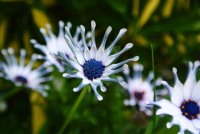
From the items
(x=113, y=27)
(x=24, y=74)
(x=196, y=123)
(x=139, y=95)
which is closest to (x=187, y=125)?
(x=196, y=123)

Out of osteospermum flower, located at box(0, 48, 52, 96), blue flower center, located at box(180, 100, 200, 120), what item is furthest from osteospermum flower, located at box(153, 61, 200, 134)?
osteospermum flower, located at box(0, 48, 52, 96)

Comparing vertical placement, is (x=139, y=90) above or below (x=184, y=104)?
above

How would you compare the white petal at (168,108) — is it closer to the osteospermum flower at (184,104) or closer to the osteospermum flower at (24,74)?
the osteospermum flower at (184,104)

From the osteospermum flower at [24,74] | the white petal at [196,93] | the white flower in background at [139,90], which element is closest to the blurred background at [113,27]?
the white flower in background at [139,90]

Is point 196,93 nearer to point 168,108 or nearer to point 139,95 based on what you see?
point 168,108

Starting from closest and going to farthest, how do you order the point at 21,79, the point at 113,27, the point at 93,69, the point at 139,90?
1. the point at 93,69
2. the point at 21,79
3. the point at 139,90
4. the point at 113,27

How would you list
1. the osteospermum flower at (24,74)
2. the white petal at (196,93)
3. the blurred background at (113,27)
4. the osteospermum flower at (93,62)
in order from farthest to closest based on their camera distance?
the blurred background at (113,27) → the osteospermum flower at (24,74) → the white petal at (196,93) → the osteospermum flower at (93,62)

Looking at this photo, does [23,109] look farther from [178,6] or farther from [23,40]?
[178,6]
